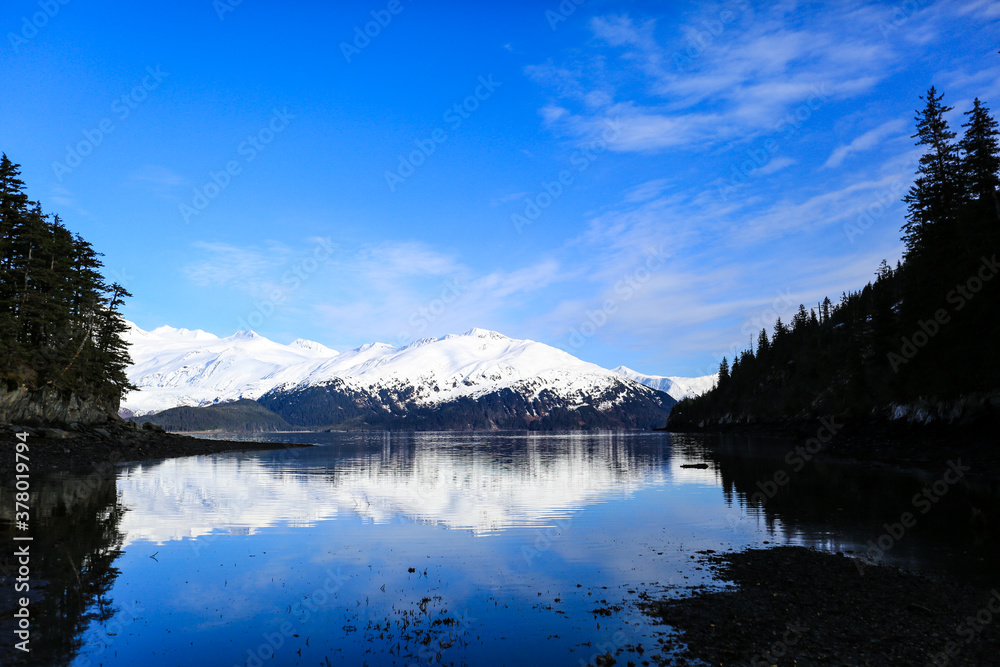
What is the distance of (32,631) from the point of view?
51.8ft

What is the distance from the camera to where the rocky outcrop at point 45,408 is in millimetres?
69875

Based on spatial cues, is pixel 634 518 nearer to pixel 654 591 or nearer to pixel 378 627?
pixel 654 591

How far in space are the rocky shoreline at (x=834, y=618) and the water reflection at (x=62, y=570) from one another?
16.6 meters

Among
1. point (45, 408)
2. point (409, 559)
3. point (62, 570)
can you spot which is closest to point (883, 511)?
point (409, 559)

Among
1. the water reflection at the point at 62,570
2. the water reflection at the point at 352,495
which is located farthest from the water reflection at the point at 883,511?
the water reflection at the point at 62,570

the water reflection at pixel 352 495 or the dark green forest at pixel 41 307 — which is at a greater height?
the dark green forest at pixel 41 307
